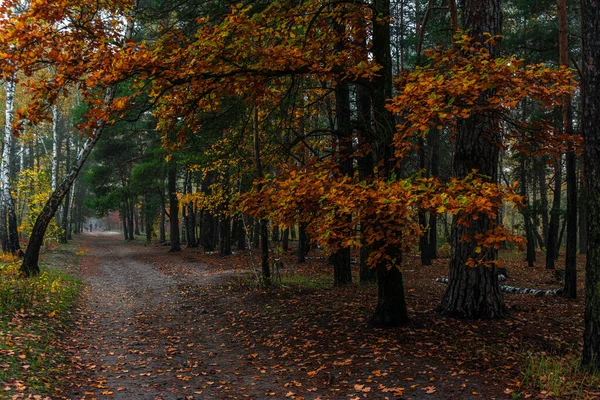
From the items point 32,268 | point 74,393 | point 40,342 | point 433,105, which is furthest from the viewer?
point 32,268

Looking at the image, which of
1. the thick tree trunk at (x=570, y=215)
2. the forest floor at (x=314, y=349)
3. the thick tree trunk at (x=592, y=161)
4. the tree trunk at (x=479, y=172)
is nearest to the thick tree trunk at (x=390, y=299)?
the forest floor at (x=314, y=349)

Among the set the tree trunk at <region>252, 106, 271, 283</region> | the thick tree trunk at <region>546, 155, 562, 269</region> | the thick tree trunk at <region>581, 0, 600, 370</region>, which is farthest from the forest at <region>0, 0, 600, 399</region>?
the thick tree trunk at <region>546, 155, 562, 269</region>

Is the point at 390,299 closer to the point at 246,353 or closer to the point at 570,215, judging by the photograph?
the point at 246,353

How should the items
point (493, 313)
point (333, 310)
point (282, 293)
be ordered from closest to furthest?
point (493, 313)
point (333, 310)
point (282, 293)

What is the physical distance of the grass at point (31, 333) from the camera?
5305 millimetres

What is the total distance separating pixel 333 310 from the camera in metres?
9.34

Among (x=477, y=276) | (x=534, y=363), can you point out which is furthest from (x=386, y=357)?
(x=477, y=276)

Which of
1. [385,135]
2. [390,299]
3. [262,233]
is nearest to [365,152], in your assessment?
[385,135]

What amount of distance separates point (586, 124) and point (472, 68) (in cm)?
152

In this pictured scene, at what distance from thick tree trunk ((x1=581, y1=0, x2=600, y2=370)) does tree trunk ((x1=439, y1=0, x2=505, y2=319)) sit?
2.20m

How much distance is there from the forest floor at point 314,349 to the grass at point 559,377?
0.01 metres

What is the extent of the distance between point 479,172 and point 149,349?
682 centimetres

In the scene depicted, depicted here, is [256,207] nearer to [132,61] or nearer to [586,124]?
[132,61]

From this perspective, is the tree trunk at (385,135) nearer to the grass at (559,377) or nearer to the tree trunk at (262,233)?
the grass at (559,377)
